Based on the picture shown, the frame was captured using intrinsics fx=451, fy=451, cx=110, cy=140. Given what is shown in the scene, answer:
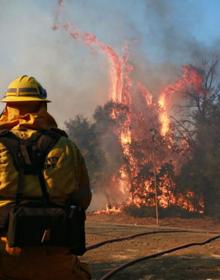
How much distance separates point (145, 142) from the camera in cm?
5362

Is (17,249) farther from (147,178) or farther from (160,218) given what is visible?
(147,178)

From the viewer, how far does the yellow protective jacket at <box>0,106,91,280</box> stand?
2.72 m

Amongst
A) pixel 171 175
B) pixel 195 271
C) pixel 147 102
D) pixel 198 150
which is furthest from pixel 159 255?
pixel 147 102

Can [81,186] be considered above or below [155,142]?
below

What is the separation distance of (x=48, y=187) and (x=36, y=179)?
0.09m

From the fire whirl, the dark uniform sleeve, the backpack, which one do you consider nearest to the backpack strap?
the backpack

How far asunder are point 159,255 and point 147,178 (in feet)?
116

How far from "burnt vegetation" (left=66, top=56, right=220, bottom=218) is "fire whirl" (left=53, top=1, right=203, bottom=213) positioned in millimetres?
106

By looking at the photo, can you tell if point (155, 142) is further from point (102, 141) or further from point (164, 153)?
point (102, 141)

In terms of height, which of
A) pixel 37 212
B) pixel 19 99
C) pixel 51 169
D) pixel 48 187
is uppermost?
pixel 19 99

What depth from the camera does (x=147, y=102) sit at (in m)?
65.6

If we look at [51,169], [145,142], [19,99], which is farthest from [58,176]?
[145,142]

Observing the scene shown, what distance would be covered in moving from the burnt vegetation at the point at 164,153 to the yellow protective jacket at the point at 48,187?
129 feet

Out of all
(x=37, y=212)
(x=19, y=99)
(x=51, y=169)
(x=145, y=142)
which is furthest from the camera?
(x=145, y=142)
